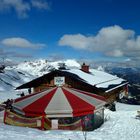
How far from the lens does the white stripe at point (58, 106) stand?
22641 mm

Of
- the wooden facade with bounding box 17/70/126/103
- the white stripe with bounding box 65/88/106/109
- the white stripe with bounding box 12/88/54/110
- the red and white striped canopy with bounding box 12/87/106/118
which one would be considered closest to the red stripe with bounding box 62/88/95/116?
→ the red and white striped canopy with bounding box 12/87/106/118

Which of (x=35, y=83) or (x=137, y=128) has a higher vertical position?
(x=35, y=83)

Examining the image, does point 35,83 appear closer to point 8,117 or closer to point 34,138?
point 8,117

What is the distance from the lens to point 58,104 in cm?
2350

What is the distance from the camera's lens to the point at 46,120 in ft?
73.2

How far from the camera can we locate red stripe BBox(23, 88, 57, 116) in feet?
75.1

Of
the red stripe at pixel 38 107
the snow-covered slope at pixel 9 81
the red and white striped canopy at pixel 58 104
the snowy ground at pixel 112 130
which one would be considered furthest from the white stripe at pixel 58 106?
the snow-covered slope at pixel 9 81

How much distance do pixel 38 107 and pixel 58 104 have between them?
5.16 feet

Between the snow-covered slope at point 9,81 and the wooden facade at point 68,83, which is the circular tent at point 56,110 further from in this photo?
the snow-covered slope at point 9,81

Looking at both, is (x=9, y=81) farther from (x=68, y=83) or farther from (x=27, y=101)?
(x=27, y=101)

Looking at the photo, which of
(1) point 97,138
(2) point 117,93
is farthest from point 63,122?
(2) point 117,93

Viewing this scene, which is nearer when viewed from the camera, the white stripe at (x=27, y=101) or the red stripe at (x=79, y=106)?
the red stripe at (x=79, y=106)

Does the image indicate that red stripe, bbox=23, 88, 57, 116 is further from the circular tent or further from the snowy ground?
the snowy ground

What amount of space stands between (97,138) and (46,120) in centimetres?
609
